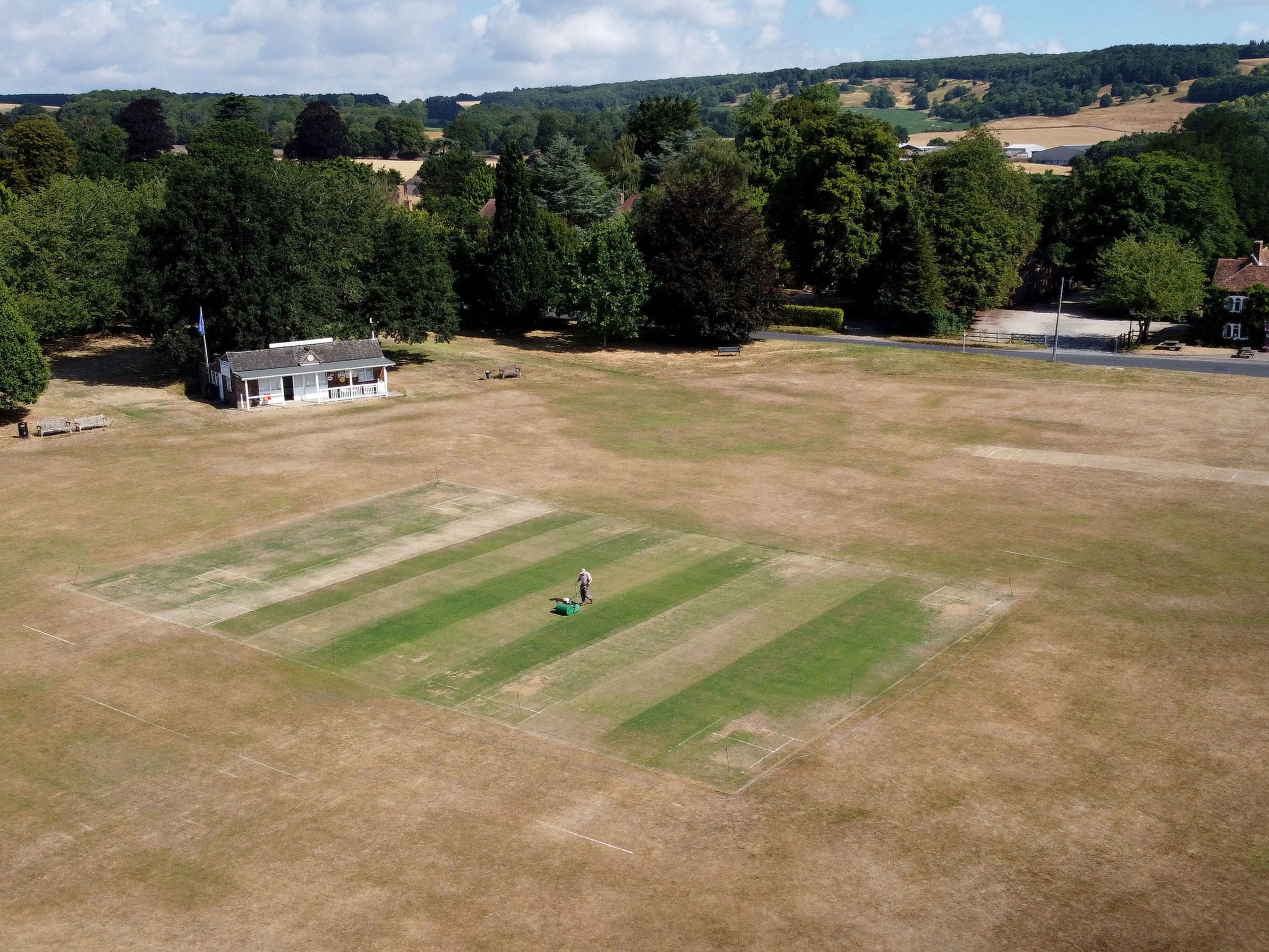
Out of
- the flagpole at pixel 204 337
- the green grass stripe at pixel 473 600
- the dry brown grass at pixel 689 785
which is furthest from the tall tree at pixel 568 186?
the green grass stripe at pixel 473 600

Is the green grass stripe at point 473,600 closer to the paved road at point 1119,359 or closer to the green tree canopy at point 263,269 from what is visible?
the green tree canopy at point 263,269

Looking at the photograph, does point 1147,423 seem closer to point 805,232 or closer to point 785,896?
point 805,232

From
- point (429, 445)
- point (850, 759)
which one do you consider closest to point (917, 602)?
point (850, 759)

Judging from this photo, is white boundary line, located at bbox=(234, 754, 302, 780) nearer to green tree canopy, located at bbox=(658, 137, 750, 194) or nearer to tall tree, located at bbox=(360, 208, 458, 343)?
tall tree, located at bbox=(360, 208, 458, 343)

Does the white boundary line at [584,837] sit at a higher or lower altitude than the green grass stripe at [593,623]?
lower

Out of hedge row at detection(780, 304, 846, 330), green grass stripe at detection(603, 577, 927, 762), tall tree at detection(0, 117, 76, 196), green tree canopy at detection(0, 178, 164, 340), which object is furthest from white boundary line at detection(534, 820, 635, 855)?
tall tree at detection(0, 117, 76, 196)

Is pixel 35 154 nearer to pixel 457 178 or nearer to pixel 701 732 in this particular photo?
pixel 457 178
